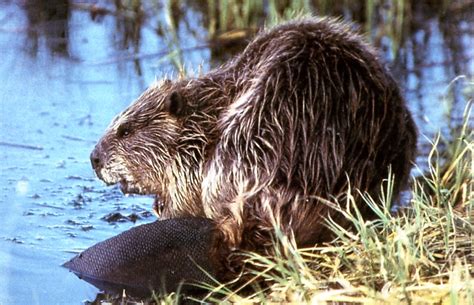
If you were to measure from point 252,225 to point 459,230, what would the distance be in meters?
0.64

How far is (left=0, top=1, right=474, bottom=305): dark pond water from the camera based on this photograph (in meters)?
4.27

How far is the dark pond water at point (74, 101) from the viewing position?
427 cm

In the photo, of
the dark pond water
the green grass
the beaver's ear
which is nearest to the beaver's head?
the beaver's ear

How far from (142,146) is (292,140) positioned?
72 cm

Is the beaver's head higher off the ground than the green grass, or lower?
higher

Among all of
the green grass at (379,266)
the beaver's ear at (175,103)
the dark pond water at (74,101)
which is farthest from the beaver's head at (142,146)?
the green grass at (379,266)

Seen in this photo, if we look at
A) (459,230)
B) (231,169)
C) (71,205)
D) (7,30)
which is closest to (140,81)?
(7,30)

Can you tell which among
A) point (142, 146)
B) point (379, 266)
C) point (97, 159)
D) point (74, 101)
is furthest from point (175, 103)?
point (74, 101)

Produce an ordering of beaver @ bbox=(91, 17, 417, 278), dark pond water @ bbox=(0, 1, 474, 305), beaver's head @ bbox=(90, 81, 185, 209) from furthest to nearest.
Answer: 1. beaver's head @ bbox=(90, 81, 185, 209)
2. dark pond water @ bbox=(0, 1, 474, 305)
3. beaver @ bbox=(91, 17, 417, 278)

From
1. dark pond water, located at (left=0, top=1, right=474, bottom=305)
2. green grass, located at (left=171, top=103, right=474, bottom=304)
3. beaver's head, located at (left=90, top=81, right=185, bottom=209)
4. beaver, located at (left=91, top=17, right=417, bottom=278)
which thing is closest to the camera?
green grass, located at (left=171, top=103, right=474, bottom=304)

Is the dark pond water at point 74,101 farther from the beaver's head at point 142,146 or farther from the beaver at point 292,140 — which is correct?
the beaver at point 292,140

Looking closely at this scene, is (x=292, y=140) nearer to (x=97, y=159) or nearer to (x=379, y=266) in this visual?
(x=379, y=266)

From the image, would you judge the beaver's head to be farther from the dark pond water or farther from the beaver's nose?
the dark pond water

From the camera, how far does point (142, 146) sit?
4.41 metres
